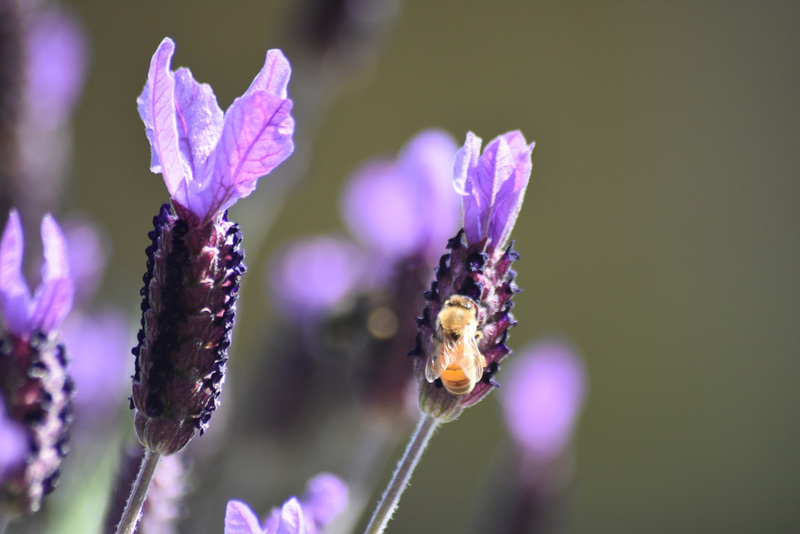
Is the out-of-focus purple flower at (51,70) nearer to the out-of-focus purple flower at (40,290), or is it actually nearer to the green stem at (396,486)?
→ the out-of-focus purple flower at (40,290)

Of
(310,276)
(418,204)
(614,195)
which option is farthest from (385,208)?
(614,195)

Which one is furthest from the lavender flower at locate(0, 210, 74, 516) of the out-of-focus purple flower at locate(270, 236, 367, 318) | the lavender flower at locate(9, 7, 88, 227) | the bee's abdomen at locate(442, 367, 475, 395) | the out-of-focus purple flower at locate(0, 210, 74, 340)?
the out-of-focus purple flower at locate(270, 236, 367, 318)

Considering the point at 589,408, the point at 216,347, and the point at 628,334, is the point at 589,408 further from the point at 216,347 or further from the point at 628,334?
the point at 216,347

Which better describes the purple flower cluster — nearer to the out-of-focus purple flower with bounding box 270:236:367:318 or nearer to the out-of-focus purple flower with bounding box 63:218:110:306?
the out-of-focus purple flower with bounding box 63:218:110:306

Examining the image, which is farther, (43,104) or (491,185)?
(43,104)

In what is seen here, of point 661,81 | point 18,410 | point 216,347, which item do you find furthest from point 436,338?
point 661,81

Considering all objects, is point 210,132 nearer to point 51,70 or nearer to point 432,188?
point 432,188

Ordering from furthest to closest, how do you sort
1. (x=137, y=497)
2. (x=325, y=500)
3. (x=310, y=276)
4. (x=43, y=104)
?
(x=310, y=276) < (x=43, y=104) < (x=325, y=500) < (x=137, y=497)
